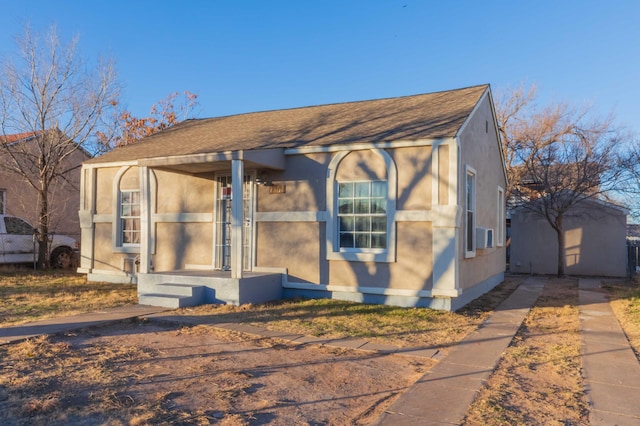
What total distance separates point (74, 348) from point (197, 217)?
5450 millimetres

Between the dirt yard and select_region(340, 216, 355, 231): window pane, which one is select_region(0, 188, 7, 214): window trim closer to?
the dirt yard

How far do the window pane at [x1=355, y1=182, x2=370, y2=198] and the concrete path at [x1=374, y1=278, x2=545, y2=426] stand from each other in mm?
3275

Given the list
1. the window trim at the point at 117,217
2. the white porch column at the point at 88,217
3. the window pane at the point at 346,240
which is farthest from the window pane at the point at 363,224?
the white porch column at the point at 88,217

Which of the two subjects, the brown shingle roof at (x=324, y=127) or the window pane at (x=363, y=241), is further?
the brown shingle roof at (x=324, y=127)

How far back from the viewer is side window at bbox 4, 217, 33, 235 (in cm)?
1428

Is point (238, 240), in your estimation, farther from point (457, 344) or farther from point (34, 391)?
point (34, 391)

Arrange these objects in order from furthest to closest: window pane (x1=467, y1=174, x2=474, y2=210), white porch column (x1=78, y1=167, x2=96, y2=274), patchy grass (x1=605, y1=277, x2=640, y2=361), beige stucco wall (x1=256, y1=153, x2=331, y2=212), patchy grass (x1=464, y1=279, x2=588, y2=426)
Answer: white porch column (x1=78, y1=167, x2=96, y2=274) → window pane (x1=467, y1=174, x2=474, y2=210) → beige stucco wall (x1=256, y1=153, x2=331, y2=212) → patchy grass (x1=605, y1=277, x2=640, y2=361) → patchy grass (x1=464, y1=279, x2=588, y2=426)

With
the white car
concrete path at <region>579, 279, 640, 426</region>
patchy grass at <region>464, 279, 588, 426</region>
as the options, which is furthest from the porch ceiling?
the white car

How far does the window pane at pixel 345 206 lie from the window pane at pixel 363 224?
25 centimetres

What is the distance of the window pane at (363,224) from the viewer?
9.70 m

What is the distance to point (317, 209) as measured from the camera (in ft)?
32.9

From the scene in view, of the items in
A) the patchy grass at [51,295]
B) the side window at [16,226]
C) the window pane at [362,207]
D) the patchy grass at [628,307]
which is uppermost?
the window pane at [362,207]

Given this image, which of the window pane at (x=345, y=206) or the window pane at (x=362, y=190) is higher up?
the window pane at (x=362, y=190)

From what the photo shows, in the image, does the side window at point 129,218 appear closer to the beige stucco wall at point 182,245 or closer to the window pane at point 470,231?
the beige stucco wall at point 182,245
